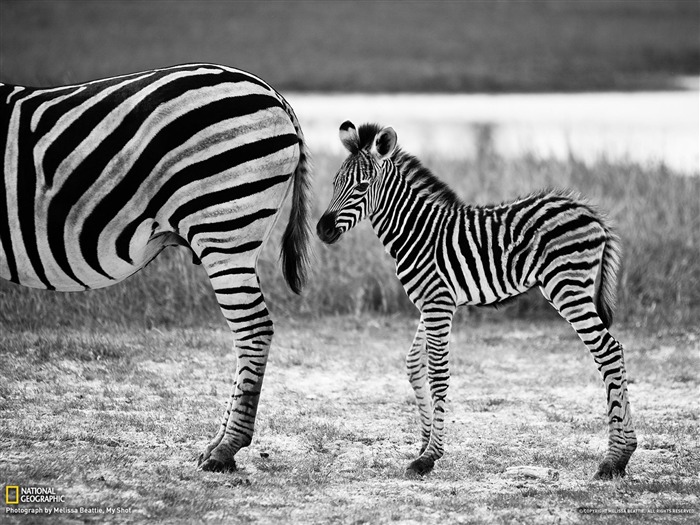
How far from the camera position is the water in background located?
54.2 feet

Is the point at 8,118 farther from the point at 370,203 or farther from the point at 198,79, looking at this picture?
the point at 370,203

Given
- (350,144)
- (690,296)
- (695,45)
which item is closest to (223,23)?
(695,45)

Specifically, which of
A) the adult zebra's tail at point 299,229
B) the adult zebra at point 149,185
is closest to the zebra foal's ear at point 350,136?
the adult zebra's tail at point 299,229

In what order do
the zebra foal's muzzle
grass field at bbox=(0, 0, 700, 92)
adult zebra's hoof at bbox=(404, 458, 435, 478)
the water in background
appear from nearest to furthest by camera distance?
adult zebra's hoof at bbox=(404, 458, 435, 478), the zebra foal's muzzle, the water in background, grass field at bbox=(0, 0, 700, 92)

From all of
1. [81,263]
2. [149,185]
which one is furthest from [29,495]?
[149,185]

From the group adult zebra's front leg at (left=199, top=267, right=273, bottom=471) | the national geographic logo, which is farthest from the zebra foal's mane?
the national geographic logo

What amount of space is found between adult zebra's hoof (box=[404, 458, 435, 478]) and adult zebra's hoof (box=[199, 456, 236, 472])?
103 centimetres

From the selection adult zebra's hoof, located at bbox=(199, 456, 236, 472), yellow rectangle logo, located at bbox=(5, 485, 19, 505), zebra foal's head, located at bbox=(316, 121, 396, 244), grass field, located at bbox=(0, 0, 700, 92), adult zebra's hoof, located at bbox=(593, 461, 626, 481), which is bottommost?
yellow rectangle logo, located at bbox=(5, 485, 19, 505)

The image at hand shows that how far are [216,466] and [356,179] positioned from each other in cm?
189

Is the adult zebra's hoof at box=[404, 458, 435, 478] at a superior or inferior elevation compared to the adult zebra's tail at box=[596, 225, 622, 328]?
inferior

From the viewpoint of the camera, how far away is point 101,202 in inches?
209

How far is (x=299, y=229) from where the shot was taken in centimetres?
593

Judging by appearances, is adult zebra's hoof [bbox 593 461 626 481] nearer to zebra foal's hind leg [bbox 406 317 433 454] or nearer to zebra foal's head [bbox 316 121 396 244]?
zebra foal's hind leg [bbox 406 317 433 454]

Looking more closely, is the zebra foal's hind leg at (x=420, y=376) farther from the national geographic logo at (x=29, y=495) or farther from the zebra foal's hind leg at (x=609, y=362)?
the national geographic logo at (x=29, y=495)
